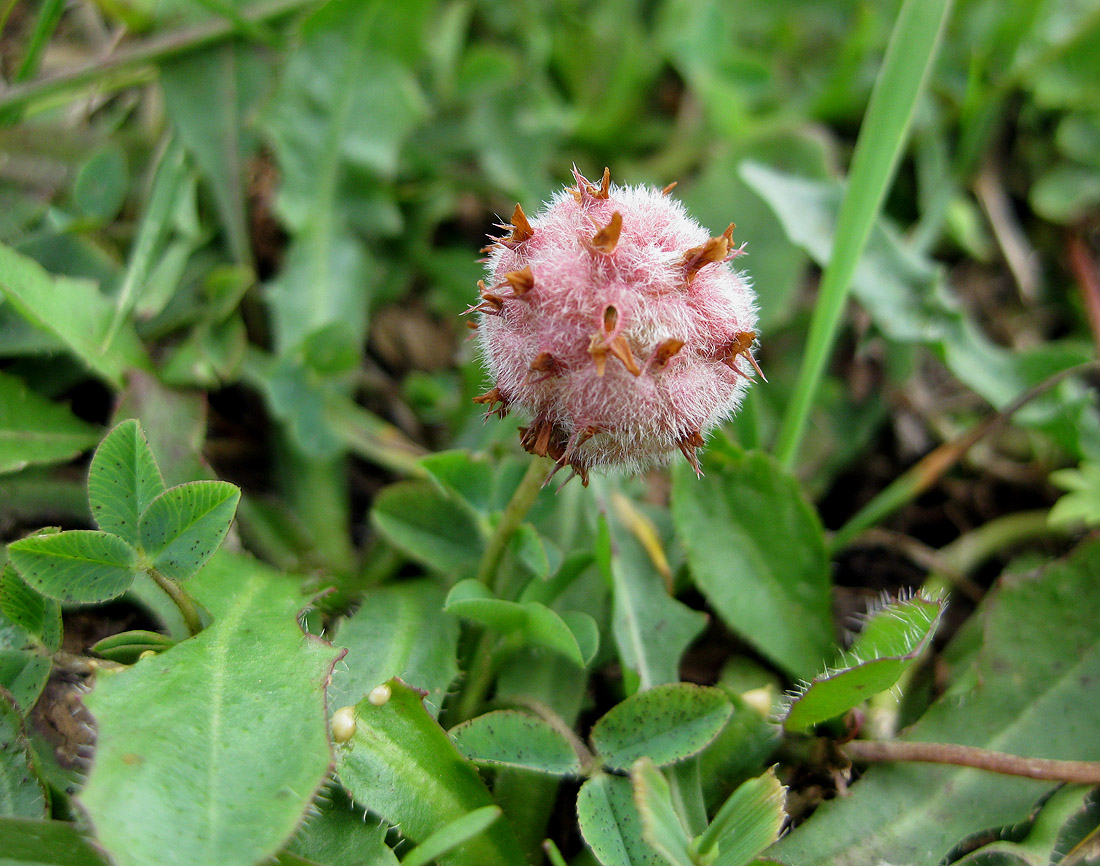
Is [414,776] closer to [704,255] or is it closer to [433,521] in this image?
[433,521]

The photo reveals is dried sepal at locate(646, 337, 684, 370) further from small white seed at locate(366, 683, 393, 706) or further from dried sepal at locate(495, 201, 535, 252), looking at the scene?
small white seed at locate(366, 683, 393, 706)

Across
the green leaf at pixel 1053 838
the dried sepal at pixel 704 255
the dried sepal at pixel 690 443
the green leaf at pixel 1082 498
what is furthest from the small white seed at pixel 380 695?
the green leaf at pixel 1082 498

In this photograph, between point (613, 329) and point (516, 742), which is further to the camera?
point (516, 742)

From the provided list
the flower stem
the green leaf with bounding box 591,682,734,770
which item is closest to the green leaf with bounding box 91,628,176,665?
the green leaf with bounding box 591,682,734,770

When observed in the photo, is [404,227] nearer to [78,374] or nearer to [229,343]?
[229,343]

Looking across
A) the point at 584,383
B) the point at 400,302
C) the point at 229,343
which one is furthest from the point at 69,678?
the point at 400,302

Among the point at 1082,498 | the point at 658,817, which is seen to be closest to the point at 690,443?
the point at 658,817

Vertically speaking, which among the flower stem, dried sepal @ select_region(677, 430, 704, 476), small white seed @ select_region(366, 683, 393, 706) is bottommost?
the flower stem
